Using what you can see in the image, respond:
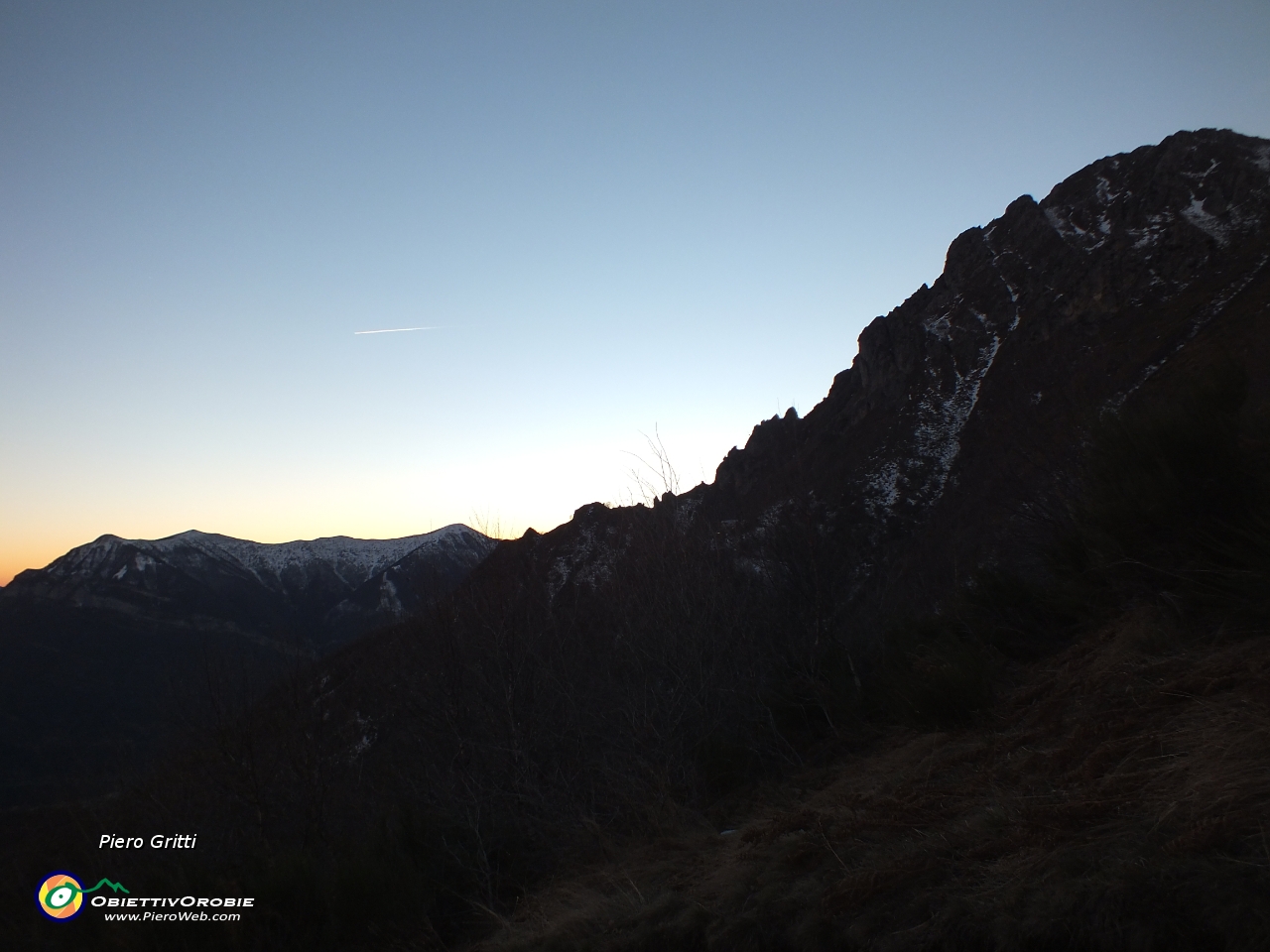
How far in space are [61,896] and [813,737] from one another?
9.75m

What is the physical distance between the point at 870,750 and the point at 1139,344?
56784mm

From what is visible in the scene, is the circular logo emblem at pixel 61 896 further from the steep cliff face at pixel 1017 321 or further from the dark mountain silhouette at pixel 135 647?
the steep cliff face at pixel 1017 321

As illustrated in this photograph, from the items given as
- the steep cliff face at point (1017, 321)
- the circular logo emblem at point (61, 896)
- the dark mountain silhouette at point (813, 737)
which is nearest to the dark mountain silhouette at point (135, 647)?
the dark mountain silhouette at point (813, 737)

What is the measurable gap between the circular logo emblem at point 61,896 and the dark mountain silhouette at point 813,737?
1.81 ft

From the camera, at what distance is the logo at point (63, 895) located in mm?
6547

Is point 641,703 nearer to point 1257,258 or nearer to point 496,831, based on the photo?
point 496,831

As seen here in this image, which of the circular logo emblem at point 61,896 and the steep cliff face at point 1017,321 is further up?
the steep cliff face at point 1017,321

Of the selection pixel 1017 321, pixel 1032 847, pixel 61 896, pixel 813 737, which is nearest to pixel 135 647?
pixel 61 896

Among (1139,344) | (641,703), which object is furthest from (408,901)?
(1139,344)

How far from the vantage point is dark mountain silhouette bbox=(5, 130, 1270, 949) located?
3.41 metres

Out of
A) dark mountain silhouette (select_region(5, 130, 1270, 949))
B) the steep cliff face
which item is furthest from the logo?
the steep cliff face

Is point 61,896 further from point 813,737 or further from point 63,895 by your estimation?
point 813,737

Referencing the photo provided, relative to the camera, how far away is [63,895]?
6.71 meters

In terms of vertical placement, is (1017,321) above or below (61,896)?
above
